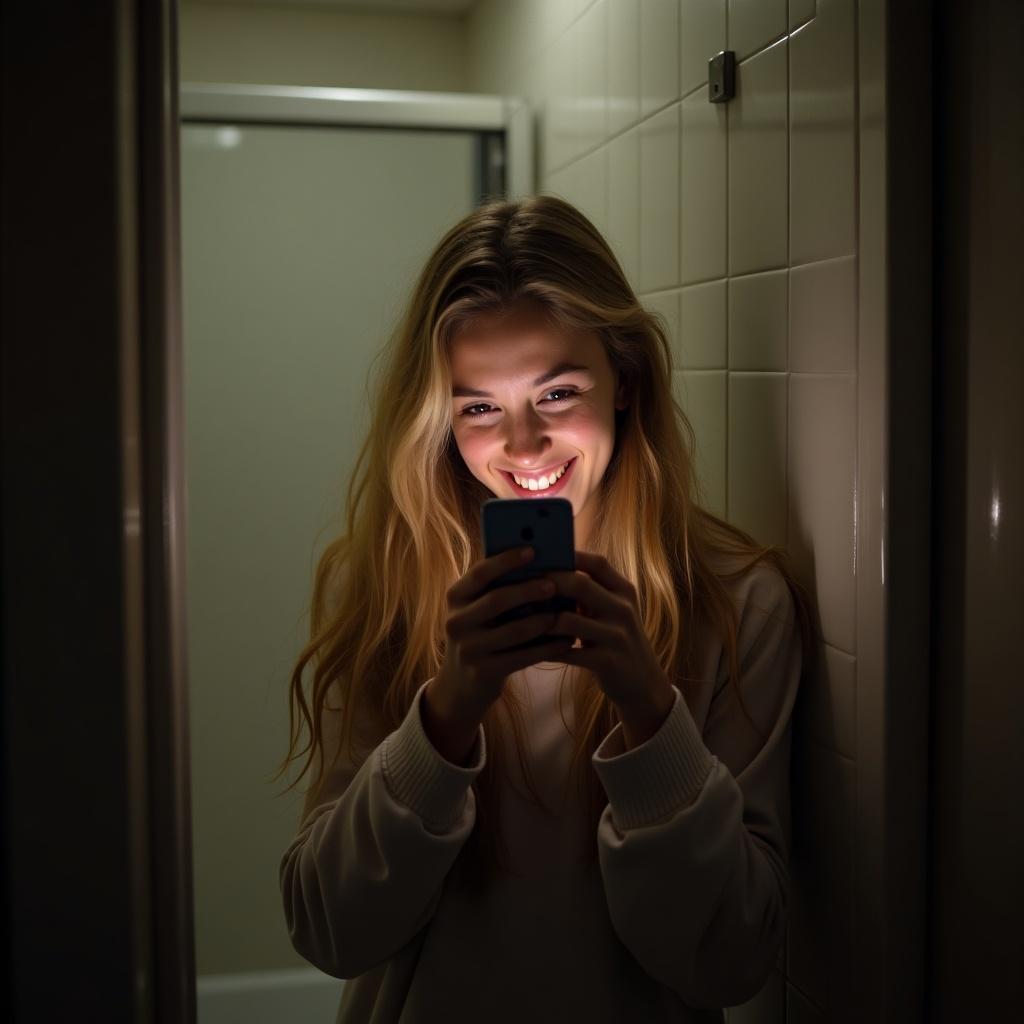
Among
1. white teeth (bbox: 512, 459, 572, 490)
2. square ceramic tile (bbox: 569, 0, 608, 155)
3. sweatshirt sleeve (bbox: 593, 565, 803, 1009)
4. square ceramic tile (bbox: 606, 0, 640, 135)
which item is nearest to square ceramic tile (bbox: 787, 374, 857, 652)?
sweatshirt sleeve (bbox: 593, 565, 803, 1009)

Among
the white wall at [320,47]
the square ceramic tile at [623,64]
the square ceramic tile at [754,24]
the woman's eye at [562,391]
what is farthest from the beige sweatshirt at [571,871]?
the white wall at [320,47]

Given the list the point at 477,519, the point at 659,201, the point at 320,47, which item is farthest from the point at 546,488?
the point at 320,47

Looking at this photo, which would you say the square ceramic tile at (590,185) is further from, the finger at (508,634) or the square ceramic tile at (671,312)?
the finger at (508,634)

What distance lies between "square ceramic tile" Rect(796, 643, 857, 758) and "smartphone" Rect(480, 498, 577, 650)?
0.27 metres

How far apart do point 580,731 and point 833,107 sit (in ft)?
1.84

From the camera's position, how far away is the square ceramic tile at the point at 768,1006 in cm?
108

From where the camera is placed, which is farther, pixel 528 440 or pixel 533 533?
pixel 528 440

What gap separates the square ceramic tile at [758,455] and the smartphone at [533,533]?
32 cm

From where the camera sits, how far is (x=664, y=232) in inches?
53.4

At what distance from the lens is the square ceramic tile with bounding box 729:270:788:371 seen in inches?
41.6

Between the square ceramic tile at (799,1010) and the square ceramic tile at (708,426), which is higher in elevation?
the square ceramic tile at (708,426)

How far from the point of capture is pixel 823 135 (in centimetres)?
95

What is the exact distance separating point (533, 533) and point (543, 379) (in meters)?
0.22

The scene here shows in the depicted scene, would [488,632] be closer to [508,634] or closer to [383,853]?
[508,634]
